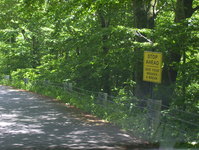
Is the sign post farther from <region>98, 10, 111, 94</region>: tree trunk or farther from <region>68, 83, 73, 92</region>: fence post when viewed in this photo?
<region>68, 83, 73, 92</region>: fence post

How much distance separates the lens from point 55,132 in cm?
1114

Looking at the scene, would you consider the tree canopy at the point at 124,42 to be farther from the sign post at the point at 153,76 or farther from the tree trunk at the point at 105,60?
the sign post at the point at 153,76

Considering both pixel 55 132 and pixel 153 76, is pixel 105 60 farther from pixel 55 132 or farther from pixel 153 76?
pixel 153 76

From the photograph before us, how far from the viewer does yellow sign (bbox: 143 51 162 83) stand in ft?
33.5

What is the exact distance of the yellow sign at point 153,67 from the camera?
1022 centimetres

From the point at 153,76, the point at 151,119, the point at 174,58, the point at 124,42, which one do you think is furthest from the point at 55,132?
the point at 124,42

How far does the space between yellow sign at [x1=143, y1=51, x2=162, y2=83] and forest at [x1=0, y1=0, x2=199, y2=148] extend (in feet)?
Answer: 4.15

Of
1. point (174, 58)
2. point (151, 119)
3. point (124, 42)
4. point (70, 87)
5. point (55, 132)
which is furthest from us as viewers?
point (70, 87)

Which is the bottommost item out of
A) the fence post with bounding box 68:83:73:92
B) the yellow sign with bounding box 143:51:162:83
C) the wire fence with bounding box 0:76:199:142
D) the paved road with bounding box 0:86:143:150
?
the paved road with bounding box 0:86:143:150

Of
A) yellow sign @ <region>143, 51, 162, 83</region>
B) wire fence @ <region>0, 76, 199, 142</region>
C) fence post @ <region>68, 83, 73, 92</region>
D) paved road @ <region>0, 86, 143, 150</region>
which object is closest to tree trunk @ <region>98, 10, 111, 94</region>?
fence post @ <region>68, 83, 73, 92</region>

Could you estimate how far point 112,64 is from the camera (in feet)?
56.2

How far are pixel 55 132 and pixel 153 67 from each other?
3.80 m

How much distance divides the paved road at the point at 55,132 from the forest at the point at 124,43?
2688 millimetres

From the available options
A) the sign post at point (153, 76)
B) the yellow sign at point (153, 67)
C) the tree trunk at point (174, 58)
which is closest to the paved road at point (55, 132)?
the sign post at point (153, 76)
